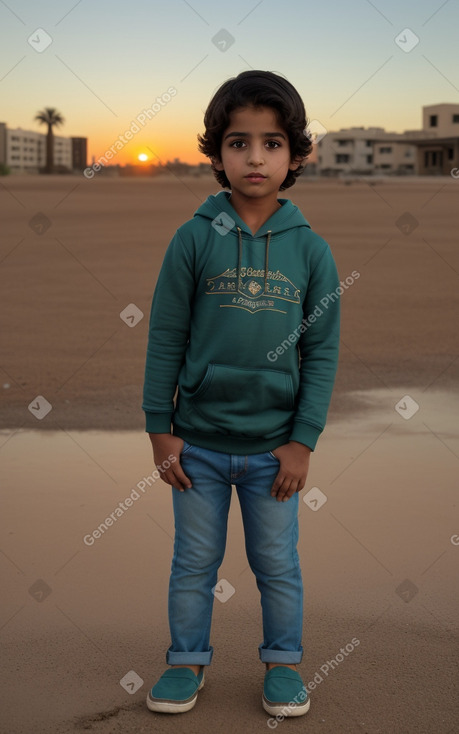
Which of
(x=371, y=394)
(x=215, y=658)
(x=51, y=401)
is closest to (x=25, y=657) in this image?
(x=215, y=658)

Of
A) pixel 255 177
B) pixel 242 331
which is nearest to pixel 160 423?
pixel 242 331

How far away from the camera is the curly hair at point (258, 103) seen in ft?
7.15

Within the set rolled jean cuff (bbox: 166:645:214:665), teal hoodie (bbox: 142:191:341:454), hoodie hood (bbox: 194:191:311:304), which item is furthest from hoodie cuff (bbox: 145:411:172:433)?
rolled jean cuff (bbox: 166:645:214:665)

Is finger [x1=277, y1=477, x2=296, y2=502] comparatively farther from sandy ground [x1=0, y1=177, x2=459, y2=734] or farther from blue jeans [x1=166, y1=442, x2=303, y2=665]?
sandy ground [x1=0, y1=177, x2=459, y2=734]

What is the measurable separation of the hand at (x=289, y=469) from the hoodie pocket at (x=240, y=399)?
6 centimetres

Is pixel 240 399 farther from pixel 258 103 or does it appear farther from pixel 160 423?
pixel 258 103

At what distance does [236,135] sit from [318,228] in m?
14.0

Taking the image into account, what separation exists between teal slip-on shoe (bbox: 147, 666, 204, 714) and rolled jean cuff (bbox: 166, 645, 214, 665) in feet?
0.06

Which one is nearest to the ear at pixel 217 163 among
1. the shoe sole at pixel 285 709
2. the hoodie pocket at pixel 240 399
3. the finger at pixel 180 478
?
the hoodie pocket at pixel 240 399

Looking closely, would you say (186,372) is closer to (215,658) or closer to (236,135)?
(236,135)

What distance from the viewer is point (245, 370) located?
7.14 ft

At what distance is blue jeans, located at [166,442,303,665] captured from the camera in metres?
2.25

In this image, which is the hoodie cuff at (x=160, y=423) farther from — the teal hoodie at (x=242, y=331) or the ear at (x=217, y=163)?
the ear at (x=217, y=163)

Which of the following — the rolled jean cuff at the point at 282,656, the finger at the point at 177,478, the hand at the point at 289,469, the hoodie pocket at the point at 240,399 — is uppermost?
→ the hoodie pocket at the point at 240,399
